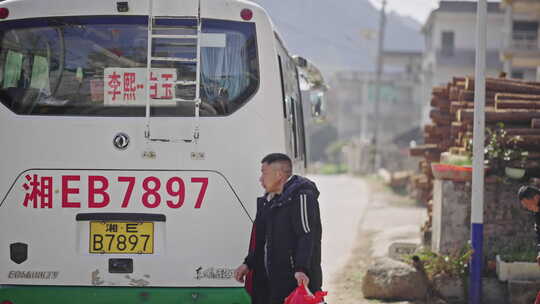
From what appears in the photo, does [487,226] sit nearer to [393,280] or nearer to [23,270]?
[393,280]

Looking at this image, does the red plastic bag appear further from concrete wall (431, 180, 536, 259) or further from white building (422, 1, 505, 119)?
white building (422, 1, 505, 119)

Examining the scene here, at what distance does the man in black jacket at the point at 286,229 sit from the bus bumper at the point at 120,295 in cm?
61

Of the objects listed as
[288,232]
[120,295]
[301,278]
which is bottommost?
[120,295]

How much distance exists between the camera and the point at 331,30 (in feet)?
272

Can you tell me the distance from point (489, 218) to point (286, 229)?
16.4ft

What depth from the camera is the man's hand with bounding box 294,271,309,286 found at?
557 centimetres

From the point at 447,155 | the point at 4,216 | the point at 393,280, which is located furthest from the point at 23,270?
the point at 447,155

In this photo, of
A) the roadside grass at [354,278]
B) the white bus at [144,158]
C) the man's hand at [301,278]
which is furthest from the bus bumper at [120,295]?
the roadside grass at [354,278]

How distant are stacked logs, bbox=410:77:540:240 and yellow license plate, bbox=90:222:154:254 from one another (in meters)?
5.54

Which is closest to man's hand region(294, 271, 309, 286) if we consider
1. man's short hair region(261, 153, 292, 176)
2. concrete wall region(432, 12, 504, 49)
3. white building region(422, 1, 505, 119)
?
man's short hair region(261, 153, 292, 176)

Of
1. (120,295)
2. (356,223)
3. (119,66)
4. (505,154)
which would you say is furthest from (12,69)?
(356,223)

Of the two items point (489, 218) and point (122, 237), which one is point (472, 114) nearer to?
point (489, 218)

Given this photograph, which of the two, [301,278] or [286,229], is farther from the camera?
[286,229]

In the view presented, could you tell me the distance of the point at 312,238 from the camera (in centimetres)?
579
